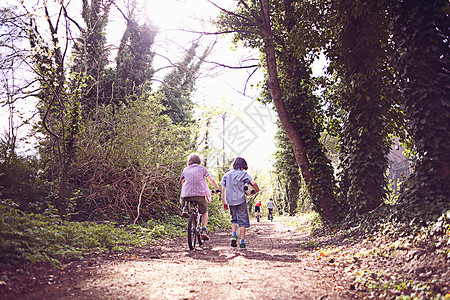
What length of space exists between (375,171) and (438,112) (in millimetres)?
2044

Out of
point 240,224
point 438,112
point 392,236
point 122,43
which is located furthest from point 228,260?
point 122,43

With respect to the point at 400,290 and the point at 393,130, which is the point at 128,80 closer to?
the point at 393,130

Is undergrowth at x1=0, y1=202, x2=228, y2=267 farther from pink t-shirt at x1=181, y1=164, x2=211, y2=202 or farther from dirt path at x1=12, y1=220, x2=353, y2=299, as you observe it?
pink t-shirt at x1=181, y1=164, x2=211, y2=202

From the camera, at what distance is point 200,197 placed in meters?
6.45

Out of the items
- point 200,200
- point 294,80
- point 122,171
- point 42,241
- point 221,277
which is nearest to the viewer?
point 221,277

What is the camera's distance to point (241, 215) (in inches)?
254

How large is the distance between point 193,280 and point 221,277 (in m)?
0.38

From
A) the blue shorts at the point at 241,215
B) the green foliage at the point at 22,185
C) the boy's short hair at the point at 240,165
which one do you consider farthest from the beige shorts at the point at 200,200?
the green foliage at the point at 22,185

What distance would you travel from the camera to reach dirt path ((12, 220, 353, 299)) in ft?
9.94

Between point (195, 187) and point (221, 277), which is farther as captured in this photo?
point (195, 187)

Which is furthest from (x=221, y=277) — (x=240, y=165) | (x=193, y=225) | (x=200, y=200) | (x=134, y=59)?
(x=134, y=59)

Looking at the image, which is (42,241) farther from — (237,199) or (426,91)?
(426,91)

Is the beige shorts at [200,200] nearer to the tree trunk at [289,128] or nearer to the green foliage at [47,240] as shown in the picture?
the green foliage at [47,240]

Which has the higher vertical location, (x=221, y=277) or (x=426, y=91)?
(x=426, y=91)
